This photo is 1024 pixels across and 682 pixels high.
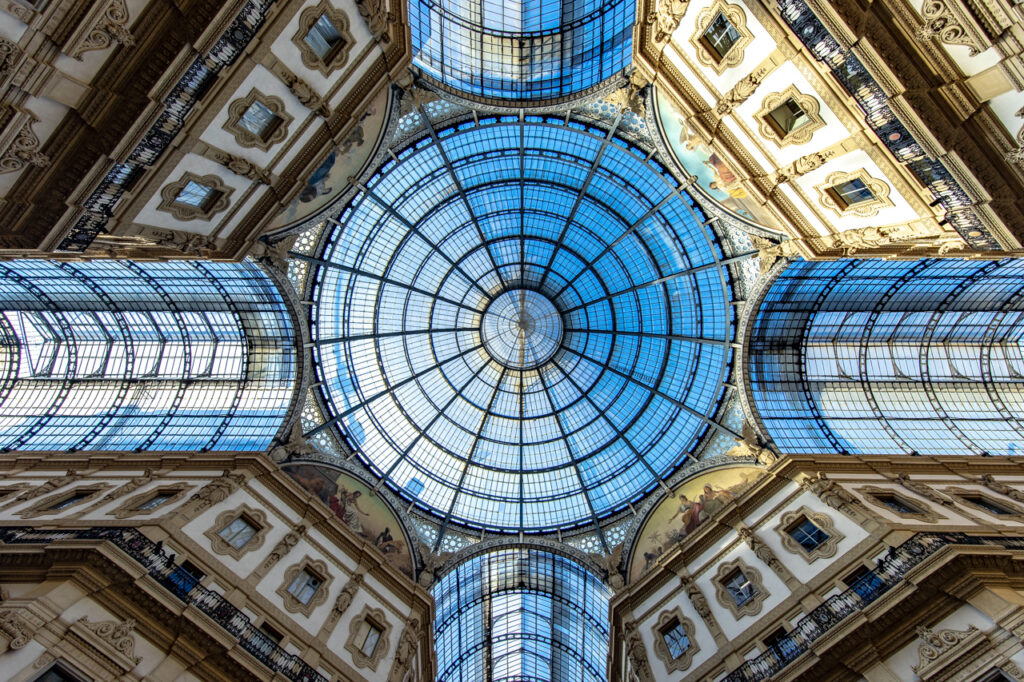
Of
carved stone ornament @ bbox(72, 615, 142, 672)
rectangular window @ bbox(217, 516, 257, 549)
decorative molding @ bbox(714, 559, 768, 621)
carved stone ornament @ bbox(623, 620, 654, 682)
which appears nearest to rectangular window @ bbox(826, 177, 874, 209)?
decorative molding @ bbox(714, 559, 768, 621)

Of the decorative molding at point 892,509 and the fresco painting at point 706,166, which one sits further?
the fresco painting at point 706,166

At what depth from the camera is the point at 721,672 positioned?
19953 millimetres

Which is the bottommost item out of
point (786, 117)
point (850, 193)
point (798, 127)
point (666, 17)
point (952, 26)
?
point (952, 26)

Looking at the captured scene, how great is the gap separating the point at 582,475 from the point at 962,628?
19.8 metres

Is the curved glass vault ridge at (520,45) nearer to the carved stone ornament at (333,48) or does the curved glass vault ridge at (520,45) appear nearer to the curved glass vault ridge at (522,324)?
the curved glass vault ridge at (522,324)

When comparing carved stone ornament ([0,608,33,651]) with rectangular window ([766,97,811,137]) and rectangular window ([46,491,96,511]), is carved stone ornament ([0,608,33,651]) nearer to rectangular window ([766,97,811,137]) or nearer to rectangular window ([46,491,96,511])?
rectangular window ([46,491,96,511])

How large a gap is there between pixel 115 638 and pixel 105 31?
14.4 metres

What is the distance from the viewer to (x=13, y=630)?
12.9 m

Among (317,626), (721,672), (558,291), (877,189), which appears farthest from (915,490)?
(317,626)

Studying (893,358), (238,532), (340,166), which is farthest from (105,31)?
(893,358)

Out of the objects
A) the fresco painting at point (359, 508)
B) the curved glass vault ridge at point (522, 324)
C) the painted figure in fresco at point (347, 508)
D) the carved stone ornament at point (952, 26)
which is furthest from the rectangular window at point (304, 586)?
the carved stone ornament at point (952, 26)

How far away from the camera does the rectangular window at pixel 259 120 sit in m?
17.6

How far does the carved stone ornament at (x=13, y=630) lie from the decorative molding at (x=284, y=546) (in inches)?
320

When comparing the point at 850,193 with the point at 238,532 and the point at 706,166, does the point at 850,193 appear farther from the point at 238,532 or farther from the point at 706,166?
the point at 238,532
